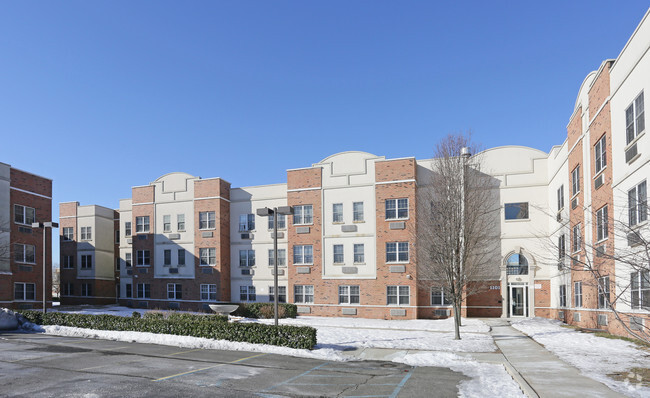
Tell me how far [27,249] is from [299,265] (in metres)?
20.1

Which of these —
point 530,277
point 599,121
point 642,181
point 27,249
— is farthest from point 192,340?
point 27,249

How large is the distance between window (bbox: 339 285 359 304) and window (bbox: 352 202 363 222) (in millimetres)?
4610

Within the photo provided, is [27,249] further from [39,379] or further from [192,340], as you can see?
[39,379]

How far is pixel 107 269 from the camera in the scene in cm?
4469

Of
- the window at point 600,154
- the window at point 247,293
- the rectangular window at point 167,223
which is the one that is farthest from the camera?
the rectangular window at point 167,223

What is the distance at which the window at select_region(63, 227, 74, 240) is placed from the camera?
4484cm

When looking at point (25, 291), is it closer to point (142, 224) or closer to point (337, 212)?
point (142, 224)

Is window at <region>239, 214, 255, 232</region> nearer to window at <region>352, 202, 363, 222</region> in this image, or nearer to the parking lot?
window at <region>352, 202, 363, 222</region>

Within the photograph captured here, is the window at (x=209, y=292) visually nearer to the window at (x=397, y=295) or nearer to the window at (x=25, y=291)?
the window at (x=25, y=291)

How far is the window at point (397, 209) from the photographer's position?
3138cm

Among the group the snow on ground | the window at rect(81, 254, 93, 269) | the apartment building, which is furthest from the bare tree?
the window at rect(81, 254, 93, 269)

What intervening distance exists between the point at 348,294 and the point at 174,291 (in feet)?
49.4

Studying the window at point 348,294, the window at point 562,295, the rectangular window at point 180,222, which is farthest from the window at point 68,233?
the window at point 562,295

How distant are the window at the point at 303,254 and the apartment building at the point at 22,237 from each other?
666 inches
